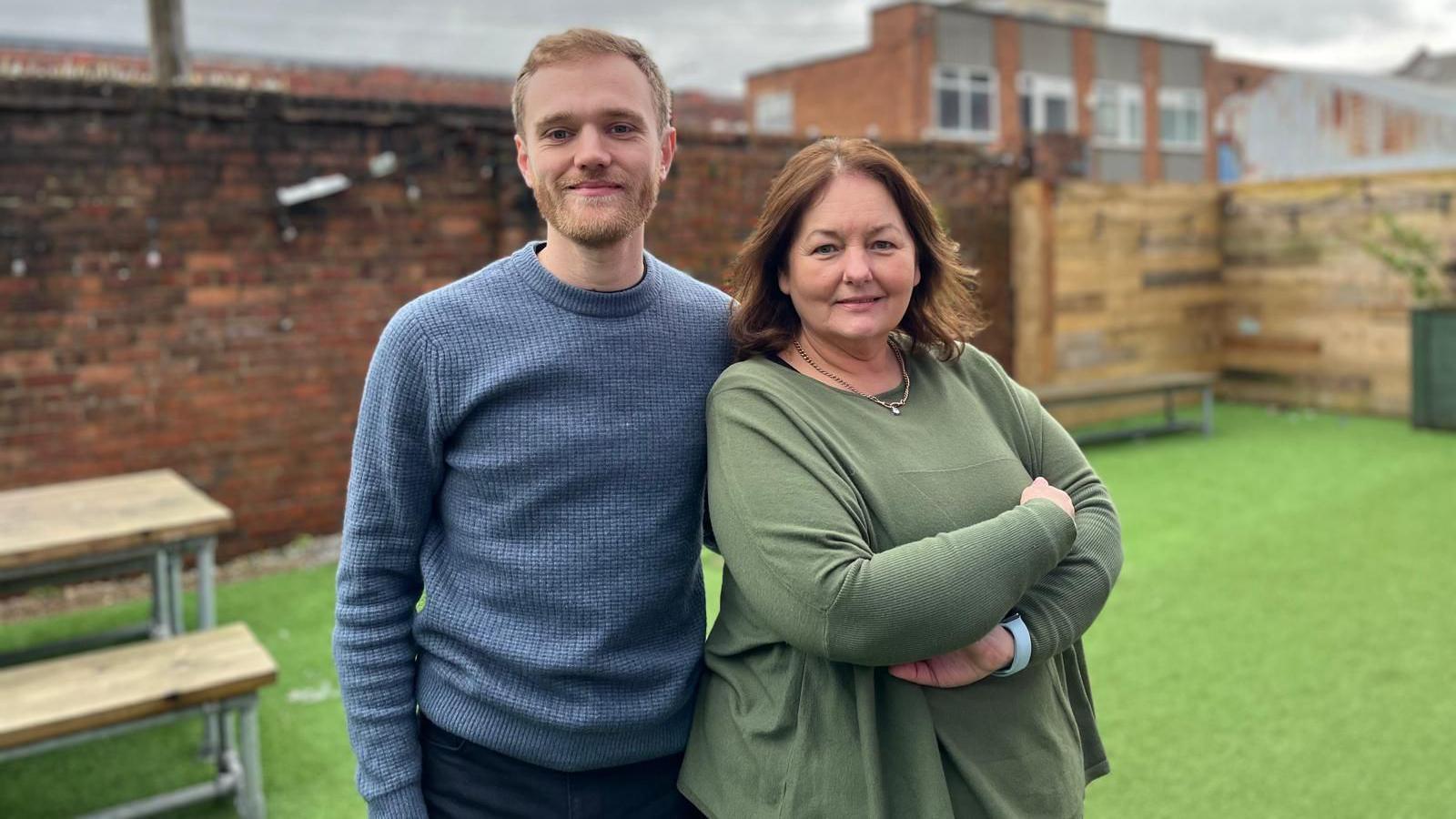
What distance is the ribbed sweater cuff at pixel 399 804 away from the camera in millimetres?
1714

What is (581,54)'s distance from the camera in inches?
65.8

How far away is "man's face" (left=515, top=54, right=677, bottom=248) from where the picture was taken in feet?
5.43

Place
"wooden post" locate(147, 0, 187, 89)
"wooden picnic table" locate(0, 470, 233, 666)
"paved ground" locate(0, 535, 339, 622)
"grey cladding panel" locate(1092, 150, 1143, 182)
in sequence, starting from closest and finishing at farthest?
"wooden picnic table" locate(0, 470, 233, 666) < "paved ground" locate(0, 535, 339, 622) < "wooden post" locate(147, 0, 187, 89) < "grey cladding panel" locate(1092, 150, 1143, 182)

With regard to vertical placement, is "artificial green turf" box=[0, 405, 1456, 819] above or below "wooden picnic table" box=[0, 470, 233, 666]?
below

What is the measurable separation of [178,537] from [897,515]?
2966mm

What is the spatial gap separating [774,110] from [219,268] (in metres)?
25.4

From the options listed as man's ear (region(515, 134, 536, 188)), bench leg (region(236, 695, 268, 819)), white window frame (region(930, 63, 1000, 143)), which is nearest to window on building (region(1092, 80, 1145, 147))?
white window frame (region(930, 63, 1000, 143))

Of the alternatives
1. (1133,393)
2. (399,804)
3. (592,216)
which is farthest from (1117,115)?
(399,804)

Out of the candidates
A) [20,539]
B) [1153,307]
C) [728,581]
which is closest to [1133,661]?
[728,581]

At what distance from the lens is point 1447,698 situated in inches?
155

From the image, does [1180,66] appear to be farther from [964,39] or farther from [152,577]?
[152,577]

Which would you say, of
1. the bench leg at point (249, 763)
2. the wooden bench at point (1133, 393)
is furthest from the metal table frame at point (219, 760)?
the wooden bench at point (1133, 393)

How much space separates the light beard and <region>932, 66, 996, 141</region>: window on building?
25349 mm

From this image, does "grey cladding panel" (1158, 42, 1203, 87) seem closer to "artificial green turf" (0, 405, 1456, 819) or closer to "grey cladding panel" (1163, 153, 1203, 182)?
"grey cladding panel" (1163, 153, 1203, 182)
